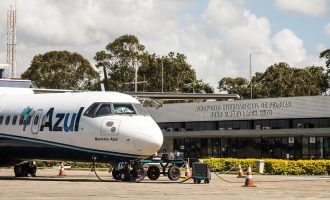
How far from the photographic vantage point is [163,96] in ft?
130

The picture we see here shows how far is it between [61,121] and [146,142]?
4.36 m

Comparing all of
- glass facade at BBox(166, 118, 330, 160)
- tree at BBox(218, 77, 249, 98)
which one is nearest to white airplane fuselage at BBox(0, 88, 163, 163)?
glass facade at BBox(166, 118, 330, 160)

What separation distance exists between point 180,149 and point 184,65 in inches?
1776

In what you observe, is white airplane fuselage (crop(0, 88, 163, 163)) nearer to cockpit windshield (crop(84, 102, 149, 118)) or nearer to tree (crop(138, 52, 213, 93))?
cockpit windshield (crop(84, 102, 149, 118))

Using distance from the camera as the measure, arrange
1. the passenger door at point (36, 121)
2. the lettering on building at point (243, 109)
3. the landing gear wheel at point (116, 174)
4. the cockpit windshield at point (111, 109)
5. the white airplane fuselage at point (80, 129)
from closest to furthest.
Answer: the white airplane fuselage at point (80, 129)
the cockpit windshield at point (111, 109)
the landing gear wheel at point (116, 174)
the passenger door at point (36, 121)
the lettering on building at point (243, 109)

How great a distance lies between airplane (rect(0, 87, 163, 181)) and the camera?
28797 mm

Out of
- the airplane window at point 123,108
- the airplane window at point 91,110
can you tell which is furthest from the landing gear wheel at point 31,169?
the airplane window at point 123,108

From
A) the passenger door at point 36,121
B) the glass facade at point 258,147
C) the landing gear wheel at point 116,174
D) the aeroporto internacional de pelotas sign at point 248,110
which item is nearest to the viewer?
the landing gear wheel at point 116,174

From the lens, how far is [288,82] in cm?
11131

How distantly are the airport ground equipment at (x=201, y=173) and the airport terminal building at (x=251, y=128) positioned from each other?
3116 cm

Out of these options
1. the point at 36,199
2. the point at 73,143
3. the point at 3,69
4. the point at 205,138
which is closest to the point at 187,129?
the point at 205,138

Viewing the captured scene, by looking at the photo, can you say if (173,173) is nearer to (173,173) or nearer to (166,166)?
(173,173)

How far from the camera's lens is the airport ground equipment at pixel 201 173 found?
94.7 ft

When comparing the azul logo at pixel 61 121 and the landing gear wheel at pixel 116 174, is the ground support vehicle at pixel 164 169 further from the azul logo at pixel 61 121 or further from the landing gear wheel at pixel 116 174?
the azul logo at pixel 61 121
